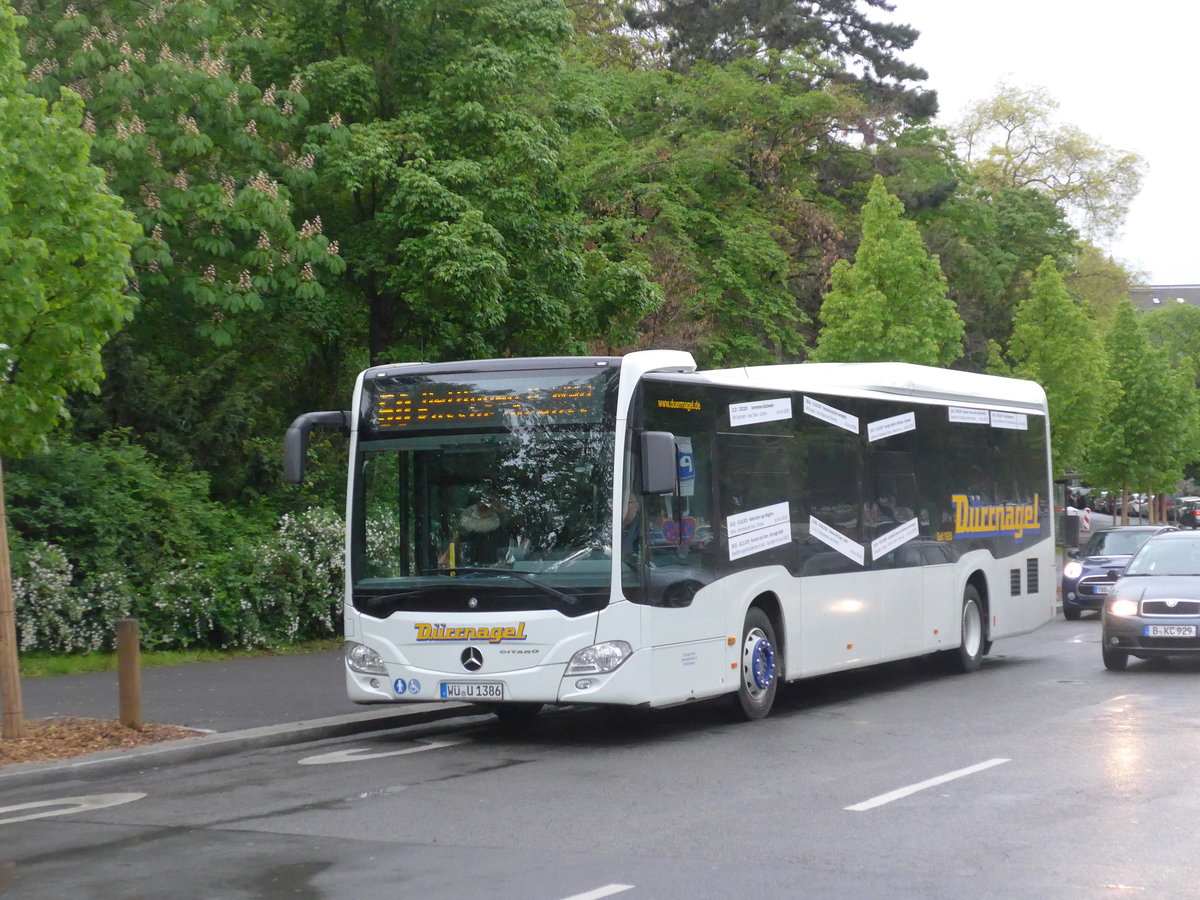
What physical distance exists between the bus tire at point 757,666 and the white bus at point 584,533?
20mm

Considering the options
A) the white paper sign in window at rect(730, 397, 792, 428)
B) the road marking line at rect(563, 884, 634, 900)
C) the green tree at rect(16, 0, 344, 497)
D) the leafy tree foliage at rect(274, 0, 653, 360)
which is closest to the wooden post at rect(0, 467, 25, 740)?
the white paper sign in window at rect(730, 397, 792, 428)

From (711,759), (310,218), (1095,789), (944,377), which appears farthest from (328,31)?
(1095,789)

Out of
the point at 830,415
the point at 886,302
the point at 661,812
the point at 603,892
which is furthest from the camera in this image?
the point at 886,302

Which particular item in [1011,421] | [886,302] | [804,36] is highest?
[804,36]

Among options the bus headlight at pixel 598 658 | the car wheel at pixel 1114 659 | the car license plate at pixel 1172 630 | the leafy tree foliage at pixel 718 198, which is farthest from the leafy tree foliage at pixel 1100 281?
the bus headlight at pixel 598 658

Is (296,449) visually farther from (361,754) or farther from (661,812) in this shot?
(661,812)

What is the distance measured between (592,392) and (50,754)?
4.79m

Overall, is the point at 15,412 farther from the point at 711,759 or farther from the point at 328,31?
the point at 328,31

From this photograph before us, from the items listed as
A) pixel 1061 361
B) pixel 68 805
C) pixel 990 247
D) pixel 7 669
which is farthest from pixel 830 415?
pixel 990 247

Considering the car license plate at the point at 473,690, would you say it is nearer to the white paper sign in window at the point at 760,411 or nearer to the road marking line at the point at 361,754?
the road marking line at the point at 361,754

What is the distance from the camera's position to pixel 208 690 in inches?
589

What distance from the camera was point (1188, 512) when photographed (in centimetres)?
6788

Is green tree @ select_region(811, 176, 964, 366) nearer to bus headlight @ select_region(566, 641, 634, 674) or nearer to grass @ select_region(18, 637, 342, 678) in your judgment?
grass @ select_region(18, 637, 342, 678)

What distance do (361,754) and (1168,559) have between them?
32.9ft
